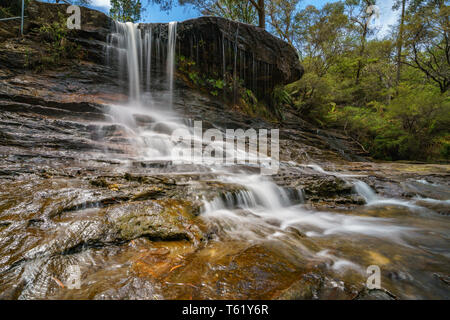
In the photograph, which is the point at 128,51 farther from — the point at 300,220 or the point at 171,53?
the point at 300,220

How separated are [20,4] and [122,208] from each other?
33.2 ft

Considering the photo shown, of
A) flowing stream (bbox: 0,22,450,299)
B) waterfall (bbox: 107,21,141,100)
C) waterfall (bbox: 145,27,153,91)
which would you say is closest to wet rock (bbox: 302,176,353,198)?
flowing stream (bbox: 0,22,450,299)

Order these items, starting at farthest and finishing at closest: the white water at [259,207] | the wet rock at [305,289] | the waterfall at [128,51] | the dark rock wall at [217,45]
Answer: the waterfall at [128,51] < the dark rock wall at [217,45] < the white water at [259,207] < the wet rock at [305,289]

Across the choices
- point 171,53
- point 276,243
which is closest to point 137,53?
point 171,53

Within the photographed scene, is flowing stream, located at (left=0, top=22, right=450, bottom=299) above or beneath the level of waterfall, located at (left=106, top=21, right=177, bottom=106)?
beneath

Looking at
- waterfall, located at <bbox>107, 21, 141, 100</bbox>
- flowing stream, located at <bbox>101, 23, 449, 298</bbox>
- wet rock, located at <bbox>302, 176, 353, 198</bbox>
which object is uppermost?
waterfall, located at <bbox>107, 21, 141, 100</bbox>

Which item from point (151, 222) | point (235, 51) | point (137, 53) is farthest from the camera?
point (235, 51)

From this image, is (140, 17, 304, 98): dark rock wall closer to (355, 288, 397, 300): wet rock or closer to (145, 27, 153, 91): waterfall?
(145, 27, 153, 91): waterfall

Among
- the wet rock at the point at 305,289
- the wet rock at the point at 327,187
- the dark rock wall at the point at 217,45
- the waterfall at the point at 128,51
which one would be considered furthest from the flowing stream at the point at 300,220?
the dark rock wall at the point at 217,45

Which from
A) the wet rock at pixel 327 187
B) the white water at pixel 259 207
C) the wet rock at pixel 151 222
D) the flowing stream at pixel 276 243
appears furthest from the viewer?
the wet rock at pixel 327 187

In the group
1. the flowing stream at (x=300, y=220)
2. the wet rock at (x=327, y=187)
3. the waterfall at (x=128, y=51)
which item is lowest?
the flowing stream at (x=300, y=220)

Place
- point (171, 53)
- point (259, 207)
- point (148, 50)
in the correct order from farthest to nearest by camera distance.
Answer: point (171, 53), point (148, 50), point (259, 207)

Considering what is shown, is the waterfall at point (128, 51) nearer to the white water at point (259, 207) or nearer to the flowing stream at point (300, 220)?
the white water at point (259, 207)

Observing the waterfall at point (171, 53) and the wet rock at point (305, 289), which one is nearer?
the wet rock at point (305, 289)
